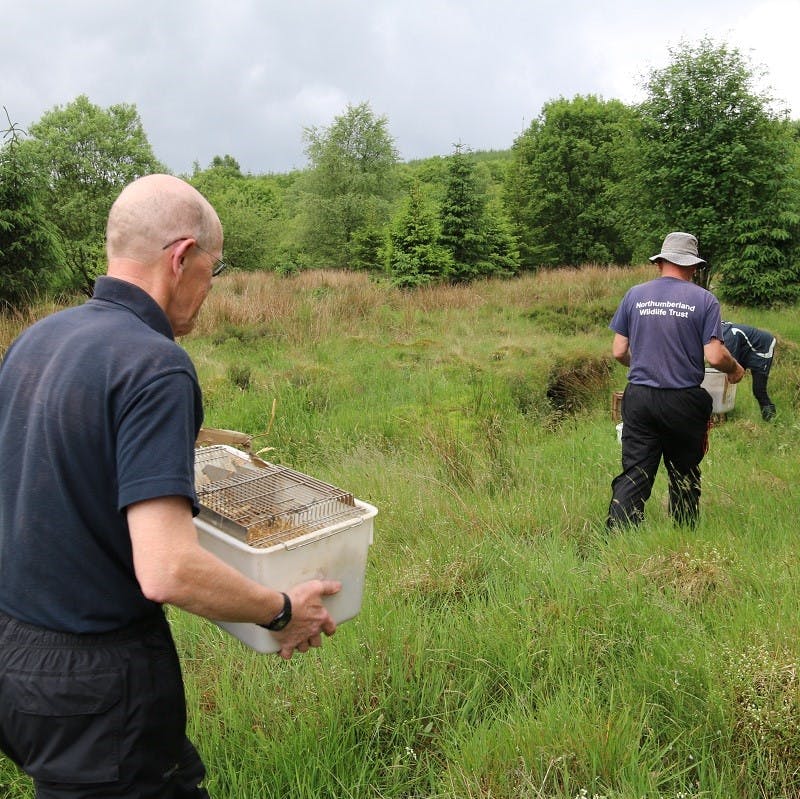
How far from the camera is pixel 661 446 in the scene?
15.5 feet

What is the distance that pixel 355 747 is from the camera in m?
2.45

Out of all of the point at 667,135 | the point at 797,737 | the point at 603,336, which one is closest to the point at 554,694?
the point at 797,737

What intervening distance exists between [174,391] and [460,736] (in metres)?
1.71

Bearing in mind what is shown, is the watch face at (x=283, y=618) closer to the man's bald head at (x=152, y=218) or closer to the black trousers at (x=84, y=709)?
the black trousers at (x=84, y=709)

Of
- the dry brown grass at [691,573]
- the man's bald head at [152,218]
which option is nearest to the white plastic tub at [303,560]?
the man's bald head at [152,218]

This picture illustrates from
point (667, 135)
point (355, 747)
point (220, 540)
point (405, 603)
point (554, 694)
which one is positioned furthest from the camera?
point (667, 135)

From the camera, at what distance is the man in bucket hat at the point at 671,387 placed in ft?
15.0

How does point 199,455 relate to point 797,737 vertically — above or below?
above

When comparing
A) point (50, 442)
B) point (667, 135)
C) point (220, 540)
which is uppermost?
point (667, 135)

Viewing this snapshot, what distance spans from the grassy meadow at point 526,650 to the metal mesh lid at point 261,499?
1.13ft

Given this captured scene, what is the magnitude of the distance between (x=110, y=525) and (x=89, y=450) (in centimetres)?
18

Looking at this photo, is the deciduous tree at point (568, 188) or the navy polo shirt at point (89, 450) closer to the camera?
the navy polo shirt at point (89, 450)

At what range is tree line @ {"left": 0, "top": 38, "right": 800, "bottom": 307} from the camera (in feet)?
54.0

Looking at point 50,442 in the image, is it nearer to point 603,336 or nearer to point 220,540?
point 220,540
